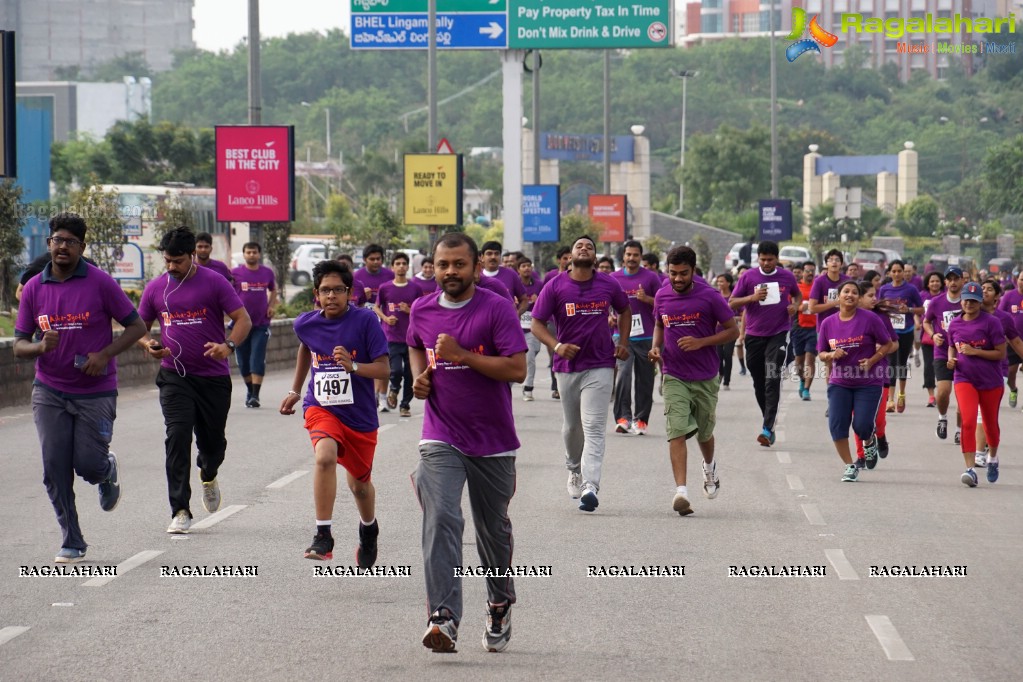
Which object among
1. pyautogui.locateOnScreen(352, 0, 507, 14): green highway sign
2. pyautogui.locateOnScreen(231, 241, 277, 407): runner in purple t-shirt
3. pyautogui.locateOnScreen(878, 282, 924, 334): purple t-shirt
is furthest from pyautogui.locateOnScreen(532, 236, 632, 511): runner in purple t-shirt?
pyautogui.locateOnScreen(352, 0, 507, 14): green highway sign

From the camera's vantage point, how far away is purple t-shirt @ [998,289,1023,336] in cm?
1984

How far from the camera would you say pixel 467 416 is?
276 inches

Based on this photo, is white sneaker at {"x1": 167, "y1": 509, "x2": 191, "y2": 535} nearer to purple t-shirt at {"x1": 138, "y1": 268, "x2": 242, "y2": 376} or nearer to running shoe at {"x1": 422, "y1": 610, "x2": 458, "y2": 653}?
purple t-shirt at {"x1": 138, "y1": 268, "x2": 242, "y2": 376}

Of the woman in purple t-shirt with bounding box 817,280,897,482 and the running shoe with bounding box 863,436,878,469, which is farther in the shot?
the running shoe with bounding box 863,436,878,469

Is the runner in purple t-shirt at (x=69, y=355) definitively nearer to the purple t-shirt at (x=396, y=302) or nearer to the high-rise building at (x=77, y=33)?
the purple t-shirt at (x=396, y=302)

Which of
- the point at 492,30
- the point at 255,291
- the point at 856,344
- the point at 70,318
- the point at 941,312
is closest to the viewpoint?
the point at 70,318

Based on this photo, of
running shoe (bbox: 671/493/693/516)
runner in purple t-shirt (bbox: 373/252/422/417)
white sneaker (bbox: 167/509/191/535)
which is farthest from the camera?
runner in purple t-shirt (bbox: 373/252/422/417)

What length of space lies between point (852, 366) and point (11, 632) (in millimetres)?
7848

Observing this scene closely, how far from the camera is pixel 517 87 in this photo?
37.8 metres

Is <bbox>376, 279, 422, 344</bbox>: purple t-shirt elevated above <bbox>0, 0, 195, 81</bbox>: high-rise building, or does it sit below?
below

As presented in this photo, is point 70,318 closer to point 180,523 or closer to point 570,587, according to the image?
point 180,523

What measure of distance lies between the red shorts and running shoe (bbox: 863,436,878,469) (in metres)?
5.94

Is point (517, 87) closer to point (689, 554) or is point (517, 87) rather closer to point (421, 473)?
point (689, 554)

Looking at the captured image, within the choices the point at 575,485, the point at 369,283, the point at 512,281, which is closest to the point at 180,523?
the point at 575,485
